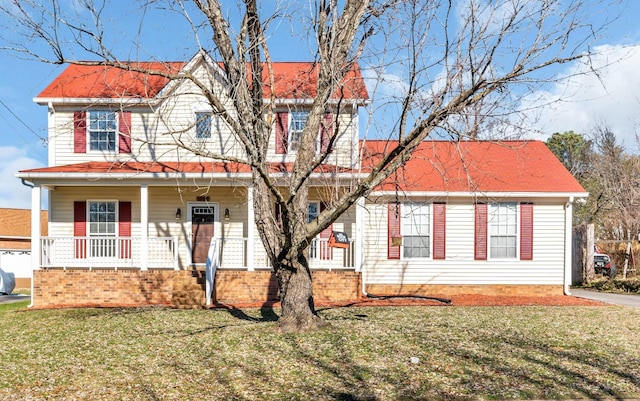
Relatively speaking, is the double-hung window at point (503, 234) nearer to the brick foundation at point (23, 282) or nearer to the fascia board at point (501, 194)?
the fascia board at point (501, 194)

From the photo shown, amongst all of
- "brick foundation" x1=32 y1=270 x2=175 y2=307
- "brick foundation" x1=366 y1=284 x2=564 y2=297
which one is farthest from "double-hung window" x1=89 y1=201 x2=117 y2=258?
"brick foundation" x1=366 y1=284 x2=564 y2=297

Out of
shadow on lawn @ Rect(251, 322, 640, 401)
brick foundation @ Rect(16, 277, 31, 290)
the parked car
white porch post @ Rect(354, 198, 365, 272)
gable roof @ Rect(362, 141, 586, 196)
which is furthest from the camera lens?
brick foundation @ Rect(16, 277, 31, 290)

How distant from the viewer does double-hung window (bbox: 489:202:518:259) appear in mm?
16281

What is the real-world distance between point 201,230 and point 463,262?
311 inches

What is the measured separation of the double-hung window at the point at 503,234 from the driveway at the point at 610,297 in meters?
2.92

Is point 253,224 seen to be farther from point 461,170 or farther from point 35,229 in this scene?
point 461,170

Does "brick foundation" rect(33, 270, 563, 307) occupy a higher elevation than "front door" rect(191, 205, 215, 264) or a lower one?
lower

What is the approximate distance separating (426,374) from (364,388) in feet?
3.35

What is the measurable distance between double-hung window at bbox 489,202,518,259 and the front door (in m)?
8.39

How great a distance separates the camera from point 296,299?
9758mm

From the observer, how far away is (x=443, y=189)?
16.0m

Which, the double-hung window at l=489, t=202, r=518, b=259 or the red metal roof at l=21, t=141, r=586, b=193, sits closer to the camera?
the red metal roof at l=21, t=141, r=586, b=193

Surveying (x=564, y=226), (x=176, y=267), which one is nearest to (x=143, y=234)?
(x=176, y=267)

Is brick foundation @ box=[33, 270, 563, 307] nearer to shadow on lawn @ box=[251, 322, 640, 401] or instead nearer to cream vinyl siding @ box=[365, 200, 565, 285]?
cream vinyl siding @ box=[365, 200, 565, 285]
